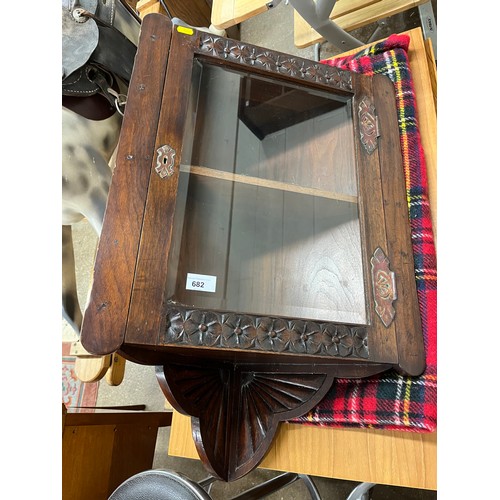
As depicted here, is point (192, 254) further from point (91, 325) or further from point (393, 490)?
point (393, 490)

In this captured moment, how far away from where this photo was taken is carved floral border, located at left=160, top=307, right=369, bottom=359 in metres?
0.45

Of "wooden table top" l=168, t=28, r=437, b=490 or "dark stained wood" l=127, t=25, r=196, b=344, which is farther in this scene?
"wooden table top" l=168, t=28, r=437, b=490

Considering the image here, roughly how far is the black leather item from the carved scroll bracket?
0.91 feet

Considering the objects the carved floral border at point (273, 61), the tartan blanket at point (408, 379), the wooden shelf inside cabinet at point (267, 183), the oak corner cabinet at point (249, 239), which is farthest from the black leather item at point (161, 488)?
the carved floral border at point (273, 61)

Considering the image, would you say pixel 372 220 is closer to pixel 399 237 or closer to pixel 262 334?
pixel 399 237

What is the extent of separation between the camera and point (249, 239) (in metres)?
A: 0.54

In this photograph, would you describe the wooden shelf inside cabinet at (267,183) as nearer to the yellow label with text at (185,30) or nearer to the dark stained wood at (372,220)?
the dark stained wood at (372,220)

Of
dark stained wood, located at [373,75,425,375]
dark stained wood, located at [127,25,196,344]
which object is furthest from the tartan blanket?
dark stained wood, located at [127,25,196,344]

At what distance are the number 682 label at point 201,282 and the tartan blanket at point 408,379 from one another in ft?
0.85

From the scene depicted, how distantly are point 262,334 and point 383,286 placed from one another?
6.5 inches

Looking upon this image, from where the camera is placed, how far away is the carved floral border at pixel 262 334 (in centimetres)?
45

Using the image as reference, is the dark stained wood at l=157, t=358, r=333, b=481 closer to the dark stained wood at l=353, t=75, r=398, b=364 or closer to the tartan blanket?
the tartan blanket
